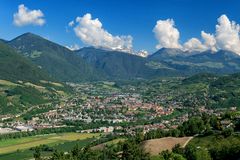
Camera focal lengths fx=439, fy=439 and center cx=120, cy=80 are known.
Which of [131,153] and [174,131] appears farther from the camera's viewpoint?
[174,131]

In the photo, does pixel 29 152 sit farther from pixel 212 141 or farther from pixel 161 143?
pixel 212 141

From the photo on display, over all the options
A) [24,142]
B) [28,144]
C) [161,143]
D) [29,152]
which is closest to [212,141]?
[161,143]

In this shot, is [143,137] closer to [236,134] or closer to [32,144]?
[236,134]

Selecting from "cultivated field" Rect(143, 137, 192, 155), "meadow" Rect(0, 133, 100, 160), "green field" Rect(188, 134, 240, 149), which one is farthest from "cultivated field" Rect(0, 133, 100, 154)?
"green field" Rect(188, 134, 240, 149)

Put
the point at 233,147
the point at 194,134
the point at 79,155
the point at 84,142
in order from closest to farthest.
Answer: the point at 233,147
the point at 79,155
the point at 194,134
the point at 84,142

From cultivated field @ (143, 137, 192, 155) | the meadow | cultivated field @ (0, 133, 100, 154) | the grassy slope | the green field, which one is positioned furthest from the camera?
cultivated field @ (0, 133, 100, 154)

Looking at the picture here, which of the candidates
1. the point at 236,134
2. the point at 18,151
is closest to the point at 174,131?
the point at 236,134

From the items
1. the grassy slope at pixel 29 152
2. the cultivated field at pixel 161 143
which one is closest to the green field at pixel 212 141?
the cultivated field at pixel 161 143

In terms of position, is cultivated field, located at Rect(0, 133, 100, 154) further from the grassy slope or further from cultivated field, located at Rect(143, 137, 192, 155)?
cultivated field, located at Rect(143, 137, 192, 155)
